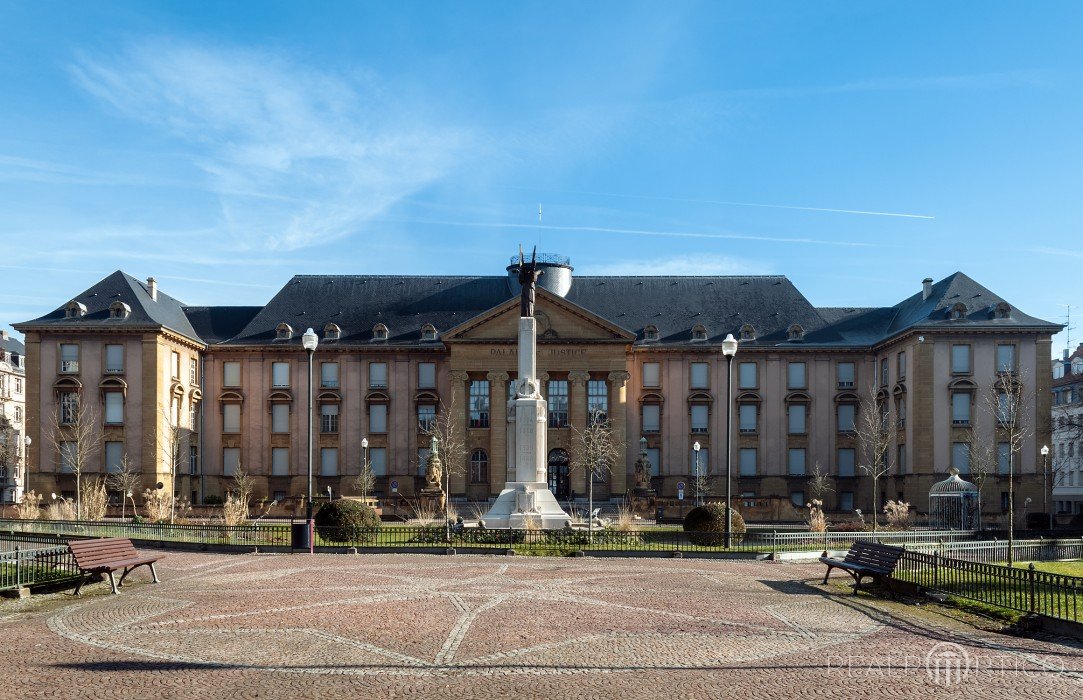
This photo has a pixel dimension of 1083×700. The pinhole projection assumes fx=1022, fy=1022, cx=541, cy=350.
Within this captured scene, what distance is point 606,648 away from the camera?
43.1 feet

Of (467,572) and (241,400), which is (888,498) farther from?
(467,572)

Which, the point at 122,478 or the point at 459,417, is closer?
the point at 122,478

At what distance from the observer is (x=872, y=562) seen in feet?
63.3

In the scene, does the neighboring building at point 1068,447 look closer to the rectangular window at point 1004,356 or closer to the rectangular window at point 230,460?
the rectangular window at point 1004,356

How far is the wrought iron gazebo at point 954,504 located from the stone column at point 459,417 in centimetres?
2644

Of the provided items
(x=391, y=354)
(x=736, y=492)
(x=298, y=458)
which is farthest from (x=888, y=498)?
(x=298, y=458)

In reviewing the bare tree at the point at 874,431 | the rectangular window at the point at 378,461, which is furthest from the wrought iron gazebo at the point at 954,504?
the rectangular window at the point at 378,461

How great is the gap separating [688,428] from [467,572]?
43.1 m

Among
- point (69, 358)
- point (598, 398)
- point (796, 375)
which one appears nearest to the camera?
point (69, 358)

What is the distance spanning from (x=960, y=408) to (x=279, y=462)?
4044 cm

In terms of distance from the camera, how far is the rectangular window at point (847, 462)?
6338cm

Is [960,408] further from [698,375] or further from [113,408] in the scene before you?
[113,408]

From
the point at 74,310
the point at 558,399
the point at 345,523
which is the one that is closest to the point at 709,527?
the point at 345,523

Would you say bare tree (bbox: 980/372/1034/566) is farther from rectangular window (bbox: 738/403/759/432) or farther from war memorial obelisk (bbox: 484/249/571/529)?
war memorial obelisk (bbox: 484/249/571/529)
